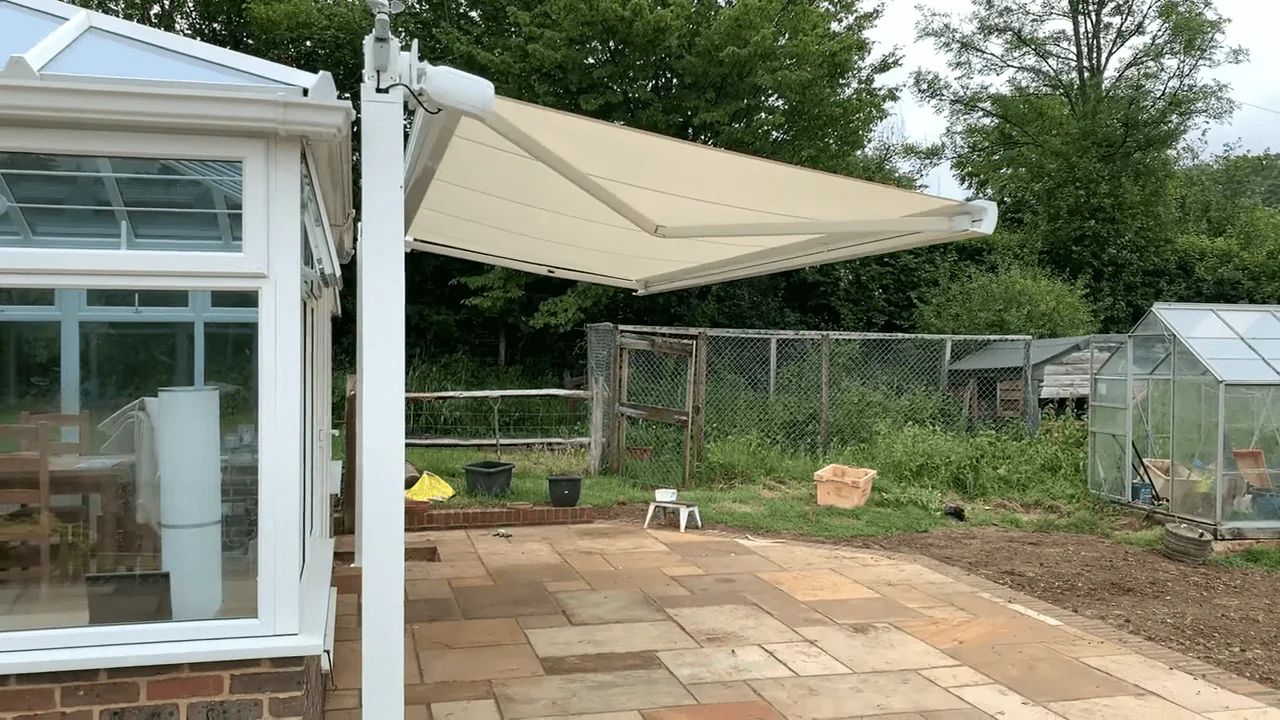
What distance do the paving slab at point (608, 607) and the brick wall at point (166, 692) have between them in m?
2.53

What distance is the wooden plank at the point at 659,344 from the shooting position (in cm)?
925

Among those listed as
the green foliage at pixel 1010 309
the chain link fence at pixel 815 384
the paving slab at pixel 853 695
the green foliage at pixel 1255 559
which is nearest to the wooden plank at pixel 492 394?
the chain link fence at pixel 815 384

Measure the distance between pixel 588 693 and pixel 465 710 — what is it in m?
0.53

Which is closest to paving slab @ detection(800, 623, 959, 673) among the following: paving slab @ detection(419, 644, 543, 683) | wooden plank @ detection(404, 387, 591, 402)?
paving slab @ detection(419, 644, 543, 683)

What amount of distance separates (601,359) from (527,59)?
521cm

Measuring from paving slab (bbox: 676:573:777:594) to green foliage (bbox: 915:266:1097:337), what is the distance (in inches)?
340

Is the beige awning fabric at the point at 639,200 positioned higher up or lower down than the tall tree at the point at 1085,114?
lower down

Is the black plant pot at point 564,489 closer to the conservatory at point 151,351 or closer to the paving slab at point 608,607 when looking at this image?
the paving slab at point 608,607

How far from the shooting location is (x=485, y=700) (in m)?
3.95

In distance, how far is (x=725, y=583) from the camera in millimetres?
6008

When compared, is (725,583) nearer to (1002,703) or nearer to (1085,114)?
(1002,703)

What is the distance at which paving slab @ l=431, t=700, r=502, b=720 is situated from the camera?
3762 millimetres

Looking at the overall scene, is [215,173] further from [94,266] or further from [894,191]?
[894,191]

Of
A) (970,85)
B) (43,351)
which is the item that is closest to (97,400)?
(43,351)
